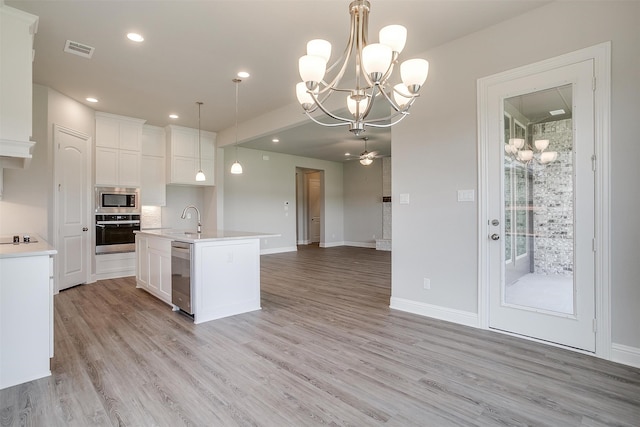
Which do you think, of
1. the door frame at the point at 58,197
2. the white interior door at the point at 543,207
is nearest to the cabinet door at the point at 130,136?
the door frame at the point at 58,197

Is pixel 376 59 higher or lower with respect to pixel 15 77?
lower

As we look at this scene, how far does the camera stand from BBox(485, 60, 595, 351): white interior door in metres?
2.67

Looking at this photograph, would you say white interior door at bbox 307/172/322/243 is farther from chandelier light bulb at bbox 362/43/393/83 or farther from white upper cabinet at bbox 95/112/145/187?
chandelier light bulb at bbox 362/43/393/83

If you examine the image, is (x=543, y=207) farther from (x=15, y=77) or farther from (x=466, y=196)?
(x=15, y=77)

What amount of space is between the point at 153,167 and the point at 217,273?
406 centimetres

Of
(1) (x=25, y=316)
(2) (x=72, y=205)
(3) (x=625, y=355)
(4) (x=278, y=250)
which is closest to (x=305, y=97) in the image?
(1) (x=25, y=316)

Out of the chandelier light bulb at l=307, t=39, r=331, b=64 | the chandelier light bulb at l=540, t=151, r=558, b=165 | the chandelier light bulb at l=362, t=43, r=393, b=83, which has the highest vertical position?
the chandelier light bulb at l=307, t=39, r=331, b=64

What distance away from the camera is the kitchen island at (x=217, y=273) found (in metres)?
3.52

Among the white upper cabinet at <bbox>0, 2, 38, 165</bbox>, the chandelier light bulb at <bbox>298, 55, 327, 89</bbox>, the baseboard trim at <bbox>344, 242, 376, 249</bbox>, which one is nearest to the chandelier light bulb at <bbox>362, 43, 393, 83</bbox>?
the chandelier light bulb at <bbox>298, 55, 327, 89</bbox>

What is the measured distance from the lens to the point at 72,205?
5.13 m

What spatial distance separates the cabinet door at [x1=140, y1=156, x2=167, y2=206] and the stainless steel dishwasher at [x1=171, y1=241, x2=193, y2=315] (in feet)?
10.5

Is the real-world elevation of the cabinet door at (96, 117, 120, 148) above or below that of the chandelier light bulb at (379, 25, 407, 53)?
above

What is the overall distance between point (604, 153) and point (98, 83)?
18.6ft

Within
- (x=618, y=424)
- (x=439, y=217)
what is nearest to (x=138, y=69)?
(x=439, y=217)
